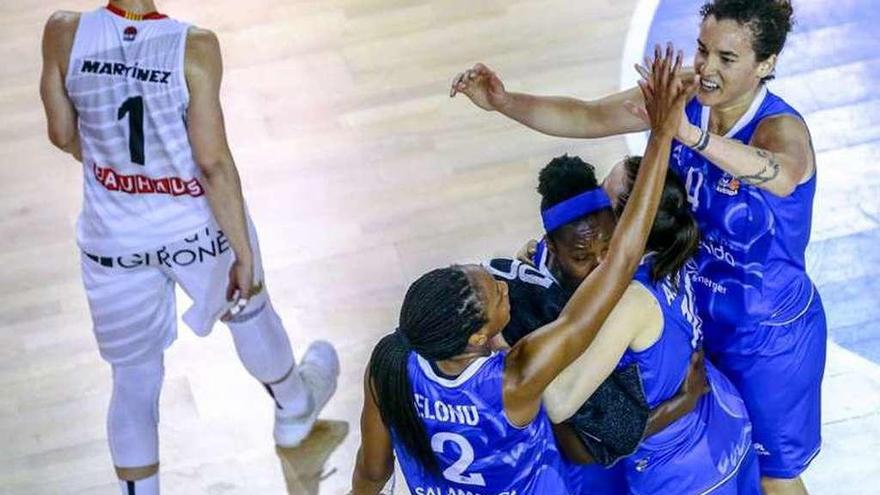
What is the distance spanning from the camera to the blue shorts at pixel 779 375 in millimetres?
3576

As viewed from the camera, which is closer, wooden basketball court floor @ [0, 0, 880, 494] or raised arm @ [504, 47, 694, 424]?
raised arm @ [504, 47, 694, 424]

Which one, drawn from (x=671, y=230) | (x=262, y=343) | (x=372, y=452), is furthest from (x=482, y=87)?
(x=262, y=343)

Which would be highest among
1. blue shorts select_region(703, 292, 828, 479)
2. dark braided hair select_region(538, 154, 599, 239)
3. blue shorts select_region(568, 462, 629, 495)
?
dark braided hair select_region(538, 154, 599, 239)

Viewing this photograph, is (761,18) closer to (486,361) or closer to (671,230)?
(671,230)

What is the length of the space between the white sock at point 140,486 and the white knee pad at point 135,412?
0.21 feet

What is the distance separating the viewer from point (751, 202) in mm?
3359

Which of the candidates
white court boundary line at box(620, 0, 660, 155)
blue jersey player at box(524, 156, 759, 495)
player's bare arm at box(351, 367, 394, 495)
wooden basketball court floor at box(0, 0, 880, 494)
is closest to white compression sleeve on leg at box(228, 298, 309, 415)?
wooden basketball court floor at box(0, 0, 880, 494)

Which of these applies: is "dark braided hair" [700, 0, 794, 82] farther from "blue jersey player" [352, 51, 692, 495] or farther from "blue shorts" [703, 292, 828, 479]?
"blue shorts" [703, 292, 828, 479]

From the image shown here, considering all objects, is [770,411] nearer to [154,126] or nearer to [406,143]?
[154,126]

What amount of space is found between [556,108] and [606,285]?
38.4 inches

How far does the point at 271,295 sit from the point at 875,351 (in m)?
2.14

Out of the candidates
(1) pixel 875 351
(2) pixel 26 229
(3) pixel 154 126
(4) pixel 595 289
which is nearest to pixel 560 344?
(4) pixel 595 289

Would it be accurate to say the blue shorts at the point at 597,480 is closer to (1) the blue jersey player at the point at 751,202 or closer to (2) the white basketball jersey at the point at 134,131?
(1) the blue jersey player at the point at 751,202

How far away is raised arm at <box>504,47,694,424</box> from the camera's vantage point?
9.54 feet
